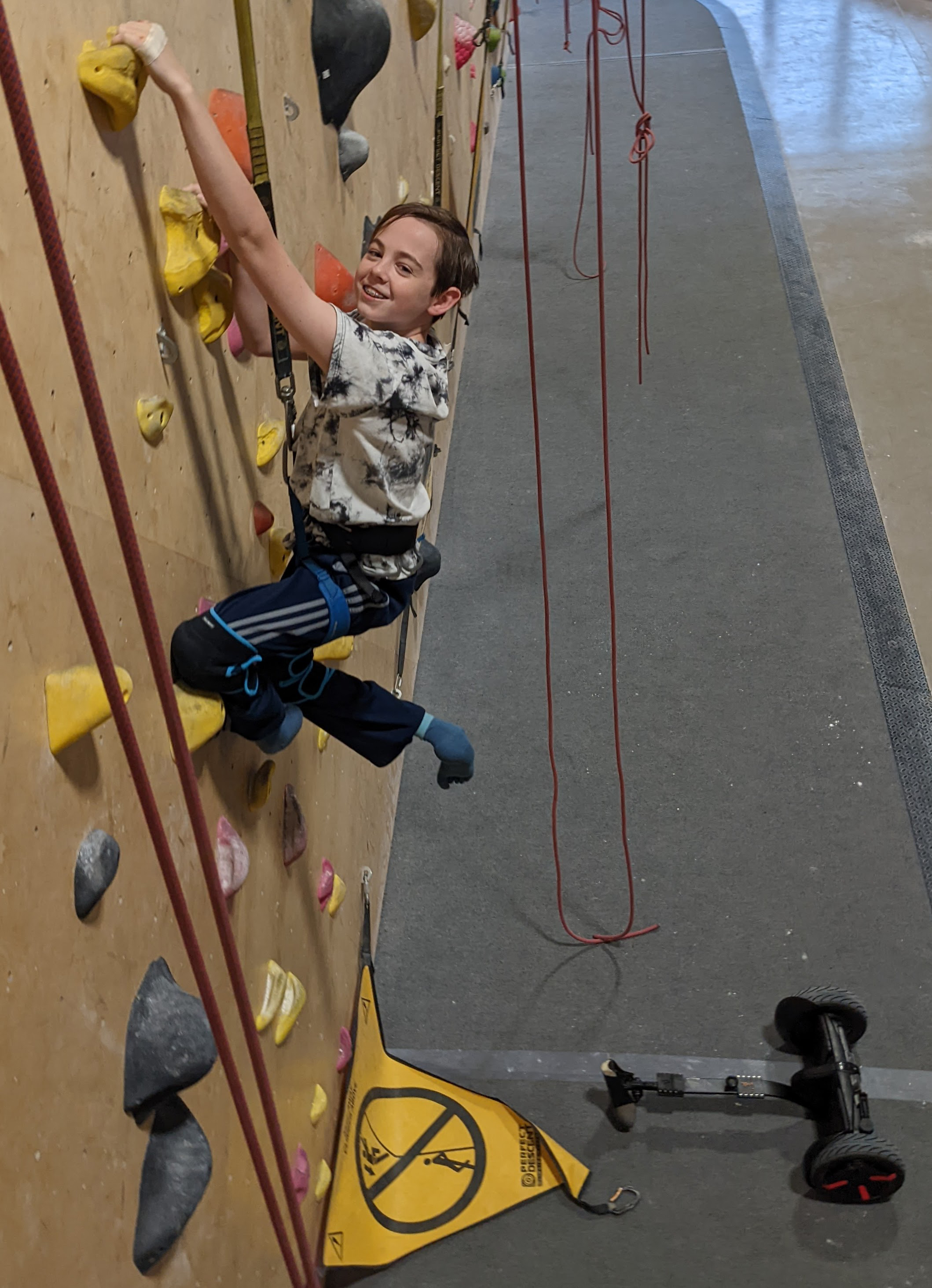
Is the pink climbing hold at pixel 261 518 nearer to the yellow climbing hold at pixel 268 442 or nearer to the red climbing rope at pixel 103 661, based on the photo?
the yellow climbing hold at pixel 268 442

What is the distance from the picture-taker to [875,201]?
183 inches

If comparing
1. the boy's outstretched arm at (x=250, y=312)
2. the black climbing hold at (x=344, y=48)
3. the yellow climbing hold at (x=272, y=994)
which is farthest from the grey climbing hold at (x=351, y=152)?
the yellow climbing hold at (x=272, y=994)

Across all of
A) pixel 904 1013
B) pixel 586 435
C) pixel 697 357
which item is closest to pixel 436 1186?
pixel 904 1013

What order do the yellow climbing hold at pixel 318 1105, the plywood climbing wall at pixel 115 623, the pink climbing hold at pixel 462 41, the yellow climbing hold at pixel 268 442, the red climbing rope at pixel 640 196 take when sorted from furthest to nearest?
the red climbing rope at pixel 640 196, the pink climbing hold at pixel 462 41, the yellow climbing hold at pixel 318 1105, the yellow climbing hold at pixel 268 442, the plywood climbing wall at pixel 115 623

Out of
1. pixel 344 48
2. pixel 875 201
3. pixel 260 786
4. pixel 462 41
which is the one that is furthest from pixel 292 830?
pixel 875 201

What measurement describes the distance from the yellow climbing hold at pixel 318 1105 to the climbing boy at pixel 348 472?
2.29 ft

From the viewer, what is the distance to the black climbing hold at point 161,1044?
1010 mm

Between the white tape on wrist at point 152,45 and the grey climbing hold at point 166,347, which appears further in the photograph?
the grey climbing hold at point 166,347

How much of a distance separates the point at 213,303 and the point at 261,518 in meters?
0.30

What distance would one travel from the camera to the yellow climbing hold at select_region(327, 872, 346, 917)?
180 centimetres

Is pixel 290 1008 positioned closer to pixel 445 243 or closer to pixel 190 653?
pixel 190 653

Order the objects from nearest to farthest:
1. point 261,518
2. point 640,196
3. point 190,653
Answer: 1. point 190,653
2. point 261,518
3. point 640,196

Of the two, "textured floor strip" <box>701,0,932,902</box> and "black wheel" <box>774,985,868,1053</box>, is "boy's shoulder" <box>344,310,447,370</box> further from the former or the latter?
"textured floor strip" <box>701,0,932,902</box>

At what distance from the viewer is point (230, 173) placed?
3.10 ft
